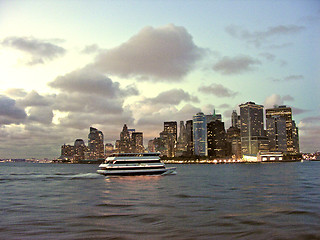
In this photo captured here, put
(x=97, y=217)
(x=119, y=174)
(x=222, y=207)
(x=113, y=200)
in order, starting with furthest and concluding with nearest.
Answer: (x=119, y=174), (x=113, y=200), (x=222, y=207), (x=97, y=217)

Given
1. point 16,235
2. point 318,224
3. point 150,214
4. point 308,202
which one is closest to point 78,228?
point 16,235

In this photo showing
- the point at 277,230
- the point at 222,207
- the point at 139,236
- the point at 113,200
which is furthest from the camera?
the point at 113,200

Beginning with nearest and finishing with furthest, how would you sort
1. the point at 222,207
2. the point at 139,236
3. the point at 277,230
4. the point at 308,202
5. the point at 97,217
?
1. the point at 139,236
2. the point at 277,230
3. the point at 97,217
4. the point at 222,207
5. the point at 308,202

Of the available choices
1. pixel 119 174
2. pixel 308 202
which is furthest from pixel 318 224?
pixel 119 174

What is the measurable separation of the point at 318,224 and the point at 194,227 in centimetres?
1326

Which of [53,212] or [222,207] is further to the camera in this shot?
[222,207]

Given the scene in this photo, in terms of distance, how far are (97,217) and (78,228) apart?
5707 mm

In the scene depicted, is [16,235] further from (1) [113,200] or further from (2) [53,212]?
(1) [113,200]

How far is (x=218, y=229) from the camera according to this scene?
91.1ft

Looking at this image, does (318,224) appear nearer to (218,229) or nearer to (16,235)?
(218,229)

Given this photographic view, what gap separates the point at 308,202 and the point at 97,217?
33.1m

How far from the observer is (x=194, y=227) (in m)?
28.7

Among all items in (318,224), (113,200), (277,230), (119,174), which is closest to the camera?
(277,230)

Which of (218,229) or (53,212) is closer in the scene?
(218,229)
